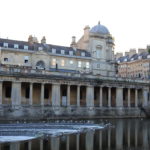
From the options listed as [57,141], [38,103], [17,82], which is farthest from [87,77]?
[57,141]

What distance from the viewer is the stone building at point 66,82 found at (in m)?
51.3

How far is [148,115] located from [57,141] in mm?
43842

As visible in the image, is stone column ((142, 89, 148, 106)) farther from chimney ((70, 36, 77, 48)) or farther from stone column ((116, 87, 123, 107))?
chimney ((70, 36, 77, 48))

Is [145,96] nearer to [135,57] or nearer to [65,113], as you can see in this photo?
[65,113]

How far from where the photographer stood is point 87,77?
194 feet

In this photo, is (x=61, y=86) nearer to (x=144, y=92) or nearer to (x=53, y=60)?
(x=53, y=60)

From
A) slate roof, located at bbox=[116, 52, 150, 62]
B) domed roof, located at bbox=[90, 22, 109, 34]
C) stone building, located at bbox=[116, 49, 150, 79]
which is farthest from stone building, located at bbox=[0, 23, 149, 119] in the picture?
slate roof, located at bbox=[116, 52, 150, 62]

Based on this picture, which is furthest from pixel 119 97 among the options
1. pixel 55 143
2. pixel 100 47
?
pixel 55 143

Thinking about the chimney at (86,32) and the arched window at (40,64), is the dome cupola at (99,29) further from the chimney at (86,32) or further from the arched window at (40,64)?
the arched window at (40,64)

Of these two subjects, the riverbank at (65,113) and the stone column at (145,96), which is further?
the stone column at (145,96)

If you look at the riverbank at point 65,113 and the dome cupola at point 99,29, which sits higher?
the dome cupola at point 99,29

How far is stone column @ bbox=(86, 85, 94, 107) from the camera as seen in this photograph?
58500 mm

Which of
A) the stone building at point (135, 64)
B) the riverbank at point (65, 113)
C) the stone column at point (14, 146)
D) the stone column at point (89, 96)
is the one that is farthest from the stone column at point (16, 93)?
the stone building at point (135, 64)

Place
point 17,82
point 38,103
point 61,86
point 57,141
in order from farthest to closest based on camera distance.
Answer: point 61,86 → point 38,103 → point 17,82 → point 57,141
